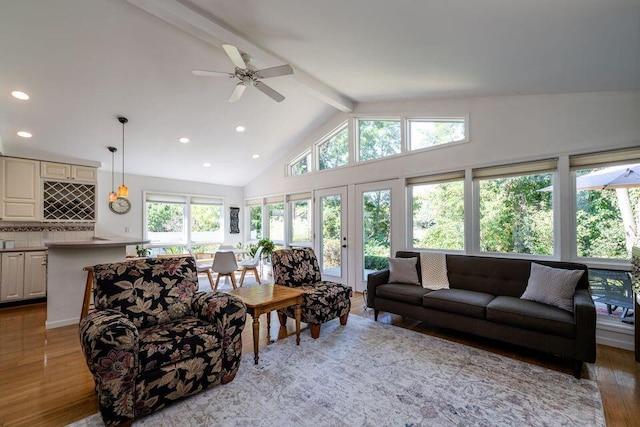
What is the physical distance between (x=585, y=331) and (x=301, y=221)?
482 cm

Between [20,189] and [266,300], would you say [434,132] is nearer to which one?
[266,300]

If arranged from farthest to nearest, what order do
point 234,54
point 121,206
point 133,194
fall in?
point 133,194, point 121,206, point 234,54

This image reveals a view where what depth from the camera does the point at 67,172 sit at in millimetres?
5156

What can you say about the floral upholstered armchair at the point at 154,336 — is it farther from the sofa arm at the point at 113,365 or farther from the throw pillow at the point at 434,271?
the throw pillow at the point at 434,271

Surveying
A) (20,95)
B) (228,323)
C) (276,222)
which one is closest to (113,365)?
(228,323)

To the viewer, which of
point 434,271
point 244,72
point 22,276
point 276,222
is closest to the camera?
point 244,72

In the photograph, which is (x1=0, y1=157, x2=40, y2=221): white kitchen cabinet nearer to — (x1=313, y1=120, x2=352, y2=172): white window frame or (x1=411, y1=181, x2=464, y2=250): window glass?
(x1=313, y1=120, x2=352, y2=172): white window frame

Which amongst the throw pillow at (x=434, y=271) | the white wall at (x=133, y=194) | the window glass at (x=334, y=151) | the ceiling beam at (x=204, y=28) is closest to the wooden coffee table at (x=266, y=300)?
the throw pillow at (x=434, y=271)

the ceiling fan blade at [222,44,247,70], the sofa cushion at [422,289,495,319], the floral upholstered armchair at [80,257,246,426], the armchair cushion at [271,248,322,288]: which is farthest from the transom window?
the floral upholstered armchair at [80,257,246,426]

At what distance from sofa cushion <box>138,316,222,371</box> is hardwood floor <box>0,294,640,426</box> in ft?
2.05

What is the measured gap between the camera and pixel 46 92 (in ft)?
11.6

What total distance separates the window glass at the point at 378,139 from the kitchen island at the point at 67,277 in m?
3.87

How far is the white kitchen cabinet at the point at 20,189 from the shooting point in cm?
460

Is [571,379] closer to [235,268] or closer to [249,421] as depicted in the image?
[249,421]
